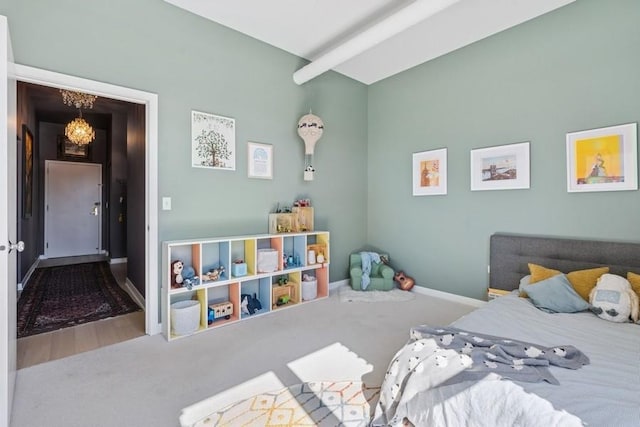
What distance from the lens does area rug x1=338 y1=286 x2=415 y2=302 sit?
142 inches

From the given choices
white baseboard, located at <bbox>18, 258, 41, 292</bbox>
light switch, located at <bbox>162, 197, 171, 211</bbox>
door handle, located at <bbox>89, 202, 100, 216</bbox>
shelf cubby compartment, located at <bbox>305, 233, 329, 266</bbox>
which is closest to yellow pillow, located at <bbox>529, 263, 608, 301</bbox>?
shelf cubby compartment, located at <bbox>305, 233, 329, 266</bbox>

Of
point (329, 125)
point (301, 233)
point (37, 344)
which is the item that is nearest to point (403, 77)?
point (329, 125)

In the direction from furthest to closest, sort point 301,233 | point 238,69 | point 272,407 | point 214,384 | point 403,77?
point 403,77
point 301,233
point 238,69
point 214,384
point 272,407

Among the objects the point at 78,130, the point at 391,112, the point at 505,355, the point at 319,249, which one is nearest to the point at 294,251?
the point at 319,249

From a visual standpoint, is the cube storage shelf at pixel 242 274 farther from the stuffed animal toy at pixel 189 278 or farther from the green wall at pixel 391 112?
the green wall at pixel 391 112

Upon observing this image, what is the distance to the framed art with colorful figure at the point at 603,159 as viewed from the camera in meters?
2.44

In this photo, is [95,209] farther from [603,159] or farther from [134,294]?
[603,159]

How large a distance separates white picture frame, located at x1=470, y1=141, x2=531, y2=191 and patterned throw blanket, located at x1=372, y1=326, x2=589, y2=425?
1.91 m

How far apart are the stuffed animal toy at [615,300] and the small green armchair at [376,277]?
2032 mm

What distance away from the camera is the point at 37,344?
2.45 metres

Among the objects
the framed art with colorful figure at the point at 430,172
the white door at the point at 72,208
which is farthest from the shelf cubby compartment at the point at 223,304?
the white door at the point at 72,208

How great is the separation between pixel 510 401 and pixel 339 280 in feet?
10.2

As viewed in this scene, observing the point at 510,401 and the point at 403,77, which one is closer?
the point at 510,401

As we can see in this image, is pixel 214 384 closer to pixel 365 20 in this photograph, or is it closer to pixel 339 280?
pixel 339 280
